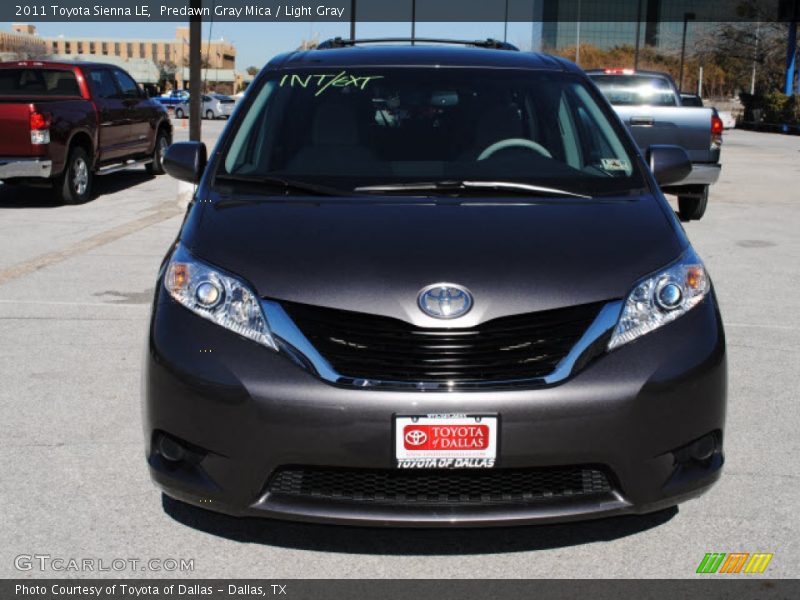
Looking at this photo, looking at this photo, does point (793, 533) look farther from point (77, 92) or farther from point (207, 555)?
point (77, 92)

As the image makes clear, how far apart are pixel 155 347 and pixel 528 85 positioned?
2269mm

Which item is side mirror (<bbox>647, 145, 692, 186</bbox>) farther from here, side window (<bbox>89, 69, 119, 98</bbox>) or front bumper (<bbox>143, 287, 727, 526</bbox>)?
side window (<bbox>89, 69, 119, 98</bbox>)

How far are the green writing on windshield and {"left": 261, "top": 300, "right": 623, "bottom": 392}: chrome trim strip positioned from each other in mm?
1715

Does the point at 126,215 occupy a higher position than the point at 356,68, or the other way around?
the point at 356,68

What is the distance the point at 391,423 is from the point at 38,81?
1288cm

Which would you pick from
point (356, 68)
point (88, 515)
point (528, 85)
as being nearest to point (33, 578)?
point (88, 515)

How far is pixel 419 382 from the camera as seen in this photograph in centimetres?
302

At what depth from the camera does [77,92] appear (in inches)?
551

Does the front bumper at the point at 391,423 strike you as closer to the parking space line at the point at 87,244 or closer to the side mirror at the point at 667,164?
the side mirror at the point at 667,164

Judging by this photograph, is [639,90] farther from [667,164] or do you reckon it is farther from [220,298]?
[220,298]

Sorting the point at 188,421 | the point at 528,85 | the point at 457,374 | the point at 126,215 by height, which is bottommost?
the point at 126,215

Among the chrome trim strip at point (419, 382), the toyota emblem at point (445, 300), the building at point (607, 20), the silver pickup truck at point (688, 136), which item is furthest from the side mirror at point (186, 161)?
the building at point (607, 20)

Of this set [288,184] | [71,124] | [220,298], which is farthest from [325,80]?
[71,124]

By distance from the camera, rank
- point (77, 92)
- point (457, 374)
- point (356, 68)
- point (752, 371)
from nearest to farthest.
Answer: point (457, 374) < point (356, 68) < point (752, 371) < point (77, 92)
